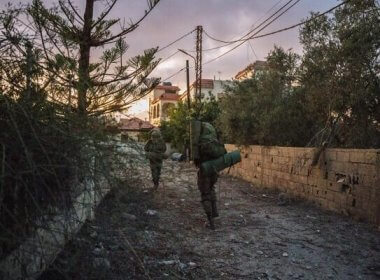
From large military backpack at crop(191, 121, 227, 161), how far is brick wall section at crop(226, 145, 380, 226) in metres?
2.67

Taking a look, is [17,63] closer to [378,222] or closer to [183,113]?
[378,222]

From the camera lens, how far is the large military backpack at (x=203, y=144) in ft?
22.4

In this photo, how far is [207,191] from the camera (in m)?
6.84

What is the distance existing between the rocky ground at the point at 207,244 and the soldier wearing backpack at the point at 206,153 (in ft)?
1.41

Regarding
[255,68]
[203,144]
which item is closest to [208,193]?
[203,144]

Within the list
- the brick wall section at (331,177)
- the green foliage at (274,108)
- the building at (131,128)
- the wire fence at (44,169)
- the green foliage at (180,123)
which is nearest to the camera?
the wire fence at (44,169)

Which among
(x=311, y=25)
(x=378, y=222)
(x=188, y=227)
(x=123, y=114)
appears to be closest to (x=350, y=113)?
(x=311, y=25)

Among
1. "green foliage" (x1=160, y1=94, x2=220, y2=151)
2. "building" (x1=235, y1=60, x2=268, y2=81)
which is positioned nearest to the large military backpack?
"building" (x1=235, y1=60, x2=268, y2=81)

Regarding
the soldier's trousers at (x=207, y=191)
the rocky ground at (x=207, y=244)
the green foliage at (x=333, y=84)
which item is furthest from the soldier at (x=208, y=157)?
the green foliage at (x=333, y=84)

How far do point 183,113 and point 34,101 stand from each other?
26.1 m

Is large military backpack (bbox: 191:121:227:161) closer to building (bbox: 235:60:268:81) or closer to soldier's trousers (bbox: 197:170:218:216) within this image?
soldier's trousers (bbox: 197:170:218:216)

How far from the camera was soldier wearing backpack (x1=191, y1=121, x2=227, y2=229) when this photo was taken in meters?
6.81

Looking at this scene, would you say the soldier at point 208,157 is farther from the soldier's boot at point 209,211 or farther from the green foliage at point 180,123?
the green foliage at point 180,123

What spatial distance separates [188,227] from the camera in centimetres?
679
